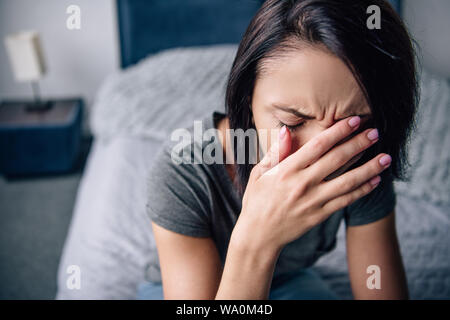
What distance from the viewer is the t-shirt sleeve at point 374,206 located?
0.80 m

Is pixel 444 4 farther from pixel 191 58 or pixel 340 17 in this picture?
pixel 340 17

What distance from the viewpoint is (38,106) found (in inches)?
83.6

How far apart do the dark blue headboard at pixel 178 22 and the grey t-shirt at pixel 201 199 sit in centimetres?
140

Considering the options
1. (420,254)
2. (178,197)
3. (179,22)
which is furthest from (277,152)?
(179,22)

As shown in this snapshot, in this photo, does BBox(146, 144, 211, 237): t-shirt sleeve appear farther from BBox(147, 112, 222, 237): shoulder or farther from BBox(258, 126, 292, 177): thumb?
BBox(258, 126, 292, 177): thumb

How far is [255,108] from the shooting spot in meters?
0.65

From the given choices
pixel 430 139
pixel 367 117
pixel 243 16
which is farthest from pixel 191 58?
pixel 367 117

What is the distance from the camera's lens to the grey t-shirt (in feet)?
2.39

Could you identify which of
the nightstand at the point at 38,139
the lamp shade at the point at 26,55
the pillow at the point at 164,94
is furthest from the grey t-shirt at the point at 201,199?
the lamp shade at the point at 26,55

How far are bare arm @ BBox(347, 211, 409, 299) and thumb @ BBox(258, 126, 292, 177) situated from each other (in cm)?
33

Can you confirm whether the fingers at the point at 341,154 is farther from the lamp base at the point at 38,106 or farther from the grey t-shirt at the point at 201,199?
the lamp base at the point at 38,106

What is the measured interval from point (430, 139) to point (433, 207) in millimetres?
298

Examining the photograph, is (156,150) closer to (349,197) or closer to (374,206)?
(374,206)

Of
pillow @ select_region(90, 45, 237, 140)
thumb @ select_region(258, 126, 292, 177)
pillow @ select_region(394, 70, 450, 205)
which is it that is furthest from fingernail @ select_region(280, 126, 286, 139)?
pillow @ select_region(90, 45, 237, 140)
